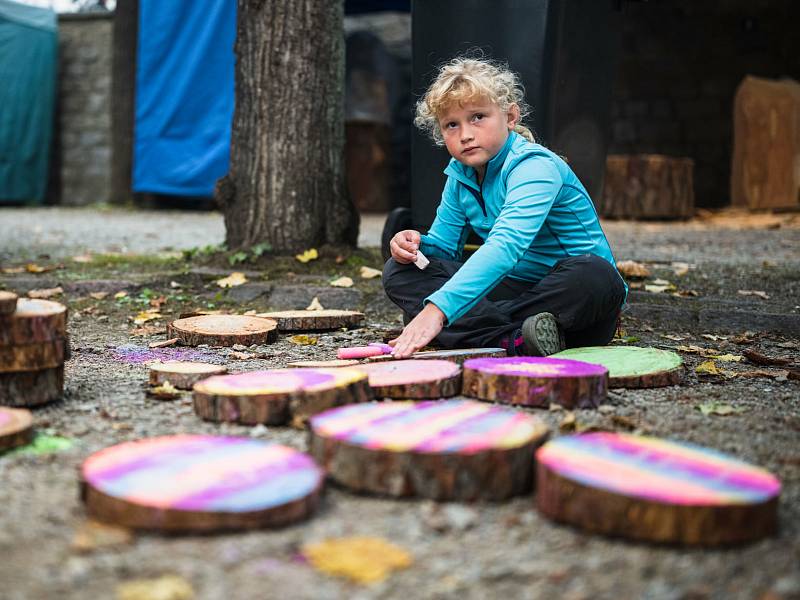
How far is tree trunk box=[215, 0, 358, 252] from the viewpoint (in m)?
4.12

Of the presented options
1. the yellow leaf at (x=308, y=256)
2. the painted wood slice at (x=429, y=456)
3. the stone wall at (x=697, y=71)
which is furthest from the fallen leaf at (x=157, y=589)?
the stone wall at (x=697, y=71)

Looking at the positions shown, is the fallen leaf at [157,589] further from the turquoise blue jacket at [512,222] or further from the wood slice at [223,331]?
the wood slice at [223,331]

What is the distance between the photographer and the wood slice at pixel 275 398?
191 centimetres

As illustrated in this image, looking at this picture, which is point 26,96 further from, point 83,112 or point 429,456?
point 429,456

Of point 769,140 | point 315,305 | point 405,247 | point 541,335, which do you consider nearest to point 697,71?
point 769,140

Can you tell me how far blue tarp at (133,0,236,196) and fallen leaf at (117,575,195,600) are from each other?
8287 millimetres

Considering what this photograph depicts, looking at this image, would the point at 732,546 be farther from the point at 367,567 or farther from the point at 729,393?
the point at 729,393

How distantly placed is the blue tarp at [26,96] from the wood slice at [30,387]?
367 inches

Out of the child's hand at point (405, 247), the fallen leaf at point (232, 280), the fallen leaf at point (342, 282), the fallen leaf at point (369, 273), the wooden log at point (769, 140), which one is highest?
the wooden log at point (769, 140)

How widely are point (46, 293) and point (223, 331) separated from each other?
4.47 ft

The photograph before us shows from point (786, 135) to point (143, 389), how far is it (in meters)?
9.10

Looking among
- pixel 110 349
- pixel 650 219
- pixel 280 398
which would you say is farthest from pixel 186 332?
pixel 650 219

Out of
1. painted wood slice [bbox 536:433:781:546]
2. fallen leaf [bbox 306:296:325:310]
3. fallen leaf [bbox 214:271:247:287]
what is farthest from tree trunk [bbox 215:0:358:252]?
painted wood slice [bbox 536:433:781:546]

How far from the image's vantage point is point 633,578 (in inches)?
49.3
